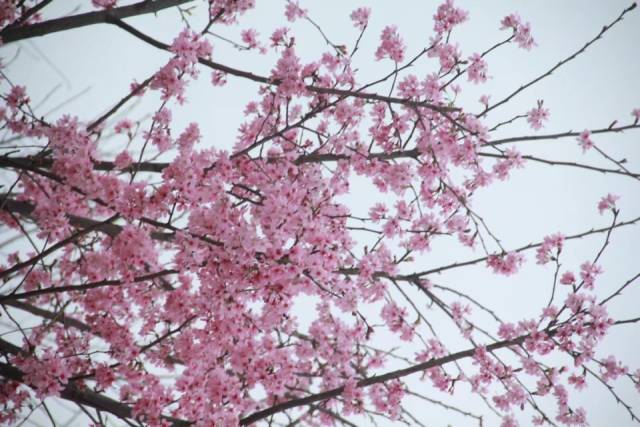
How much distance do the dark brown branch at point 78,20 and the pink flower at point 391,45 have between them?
1.62 metres

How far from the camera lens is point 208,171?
116 inches

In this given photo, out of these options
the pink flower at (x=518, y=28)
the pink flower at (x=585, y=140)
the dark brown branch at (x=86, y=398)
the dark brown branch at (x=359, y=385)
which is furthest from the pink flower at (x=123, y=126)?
the pink flower at (x=585, y=140)

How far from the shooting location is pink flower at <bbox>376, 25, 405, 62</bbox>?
11.7ft

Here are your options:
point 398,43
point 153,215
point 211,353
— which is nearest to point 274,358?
point 211,353

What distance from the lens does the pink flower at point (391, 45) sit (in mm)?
3576

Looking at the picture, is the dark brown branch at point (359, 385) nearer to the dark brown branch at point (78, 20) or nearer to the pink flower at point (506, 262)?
the pink flower at point (506, 262)

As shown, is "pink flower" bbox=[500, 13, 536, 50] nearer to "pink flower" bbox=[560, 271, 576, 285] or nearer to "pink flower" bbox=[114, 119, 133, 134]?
"pink flower" bbox=[560, 271, 576, 285]

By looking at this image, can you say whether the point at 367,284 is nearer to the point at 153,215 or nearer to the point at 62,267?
the point at 153,215

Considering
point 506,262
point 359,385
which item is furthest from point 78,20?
point 506,262

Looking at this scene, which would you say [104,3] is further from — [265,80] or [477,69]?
[477,69]

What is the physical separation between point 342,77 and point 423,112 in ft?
2.34

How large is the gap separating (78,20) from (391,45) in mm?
2294

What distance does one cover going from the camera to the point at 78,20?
3053 millimetres

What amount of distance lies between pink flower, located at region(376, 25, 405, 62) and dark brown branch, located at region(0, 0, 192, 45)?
1.62m
